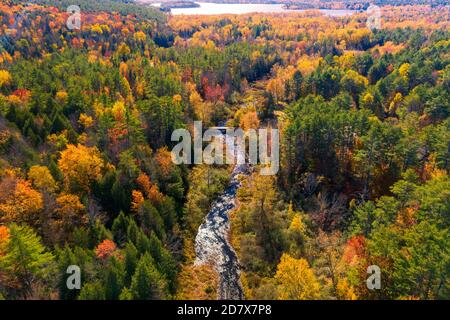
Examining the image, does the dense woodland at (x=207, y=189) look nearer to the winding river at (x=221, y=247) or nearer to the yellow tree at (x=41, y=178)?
the yellow tree at (x=41, y=178)

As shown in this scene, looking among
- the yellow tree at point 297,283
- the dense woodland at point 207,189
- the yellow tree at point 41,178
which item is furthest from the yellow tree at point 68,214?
the yellow tree at point 297,283

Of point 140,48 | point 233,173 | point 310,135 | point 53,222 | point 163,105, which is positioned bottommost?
point 233,173

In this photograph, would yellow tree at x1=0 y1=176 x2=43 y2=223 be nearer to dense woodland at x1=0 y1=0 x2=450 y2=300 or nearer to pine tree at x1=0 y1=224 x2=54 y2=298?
dense woodland at x1=0 y1=0 x2=450 y2=300
